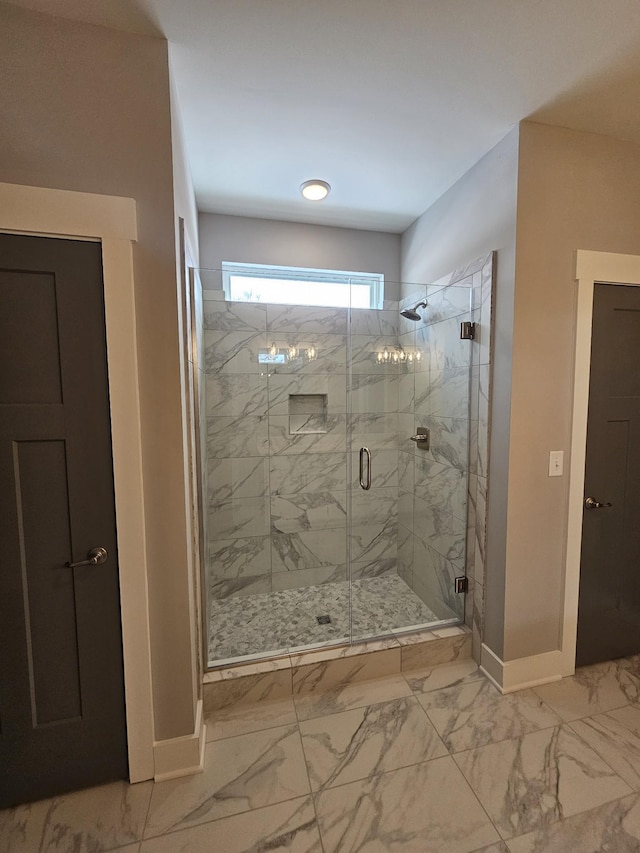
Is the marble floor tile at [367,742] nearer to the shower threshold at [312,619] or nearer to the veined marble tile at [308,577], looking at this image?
the shower threshold at [312,619]

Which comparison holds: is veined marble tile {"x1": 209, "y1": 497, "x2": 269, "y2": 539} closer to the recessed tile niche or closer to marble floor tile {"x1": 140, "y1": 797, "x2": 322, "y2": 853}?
the recessed tile niche

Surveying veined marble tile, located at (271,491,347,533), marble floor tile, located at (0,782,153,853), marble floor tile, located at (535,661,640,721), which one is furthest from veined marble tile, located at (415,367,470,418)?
marble floor tile, located at (0,782,153,853)

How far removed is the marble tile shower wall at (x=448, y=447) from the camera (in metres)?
2.04

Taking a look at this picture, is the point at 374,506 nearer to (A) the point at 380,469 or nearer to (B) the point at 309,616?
(A) the point at 380,469

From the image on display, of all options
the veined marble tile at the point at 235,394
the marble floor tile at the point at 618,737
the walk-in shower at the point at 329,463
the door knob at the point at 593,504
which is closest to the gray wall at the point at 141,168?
the walk-in shower at the point at 329,463

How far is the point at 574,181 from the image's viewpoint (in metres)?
1.81

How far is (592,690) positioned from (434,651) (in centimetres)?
78

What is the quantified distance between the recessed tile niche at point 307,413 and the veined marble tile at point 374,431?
0.75 feet

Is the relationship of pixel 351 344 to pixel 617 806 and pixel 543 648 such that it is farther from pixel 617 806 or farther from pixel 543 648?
pixel 617 806

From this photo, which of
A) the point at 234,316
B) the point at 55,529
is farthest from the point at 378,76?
the point at 55,529

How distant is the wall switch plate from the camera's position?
1904 millimetres

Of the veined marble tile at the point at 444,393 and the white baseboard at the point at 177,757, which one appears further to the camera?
the veined marble tile at the point at 444,393

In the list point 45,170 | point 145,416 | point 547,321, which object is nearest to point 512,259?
point 547,321

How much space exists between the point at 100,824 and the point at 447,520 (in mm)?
2082
